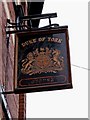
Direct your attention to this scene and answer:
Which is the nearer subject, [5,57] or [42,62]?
[42,62]

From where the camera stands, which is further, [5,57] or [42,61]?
[5,57]

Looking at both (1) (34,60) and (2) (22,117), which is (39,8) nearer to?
(2) (22,117)

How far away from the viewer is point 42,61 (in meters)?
5.15

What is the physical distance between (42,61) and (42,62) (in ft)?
Answer: 0.09

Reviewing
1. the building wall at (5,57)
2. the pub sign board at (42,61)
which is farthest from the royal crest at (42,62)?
the building wall at (5,57)

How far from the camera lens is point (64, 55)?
5.23 meters

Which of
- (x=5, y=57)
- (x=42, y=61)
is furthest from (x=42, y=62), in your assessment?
(x=5, y=57)

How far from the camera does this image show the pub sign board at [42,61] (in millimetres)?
Result: 4895

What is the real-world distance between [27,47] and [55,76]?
65 centimetres

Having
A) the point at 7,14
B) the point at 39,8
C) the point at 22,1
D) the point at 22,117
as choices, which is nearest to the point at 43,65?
the point at 7,14

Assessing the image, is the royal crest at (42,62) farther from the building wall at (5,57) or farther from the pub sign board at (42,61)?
the building wall at (5,57)

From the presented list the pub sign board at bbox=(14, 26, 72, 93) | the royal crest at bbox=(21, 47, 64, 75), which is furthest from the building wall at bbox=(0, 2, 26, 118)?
the royal crest at bbox=(21, 47, 64, 75)

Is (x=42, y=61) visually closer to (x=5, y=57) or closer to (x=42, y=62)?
(x=42, y=62)

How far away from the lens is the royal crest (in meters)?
5.06
